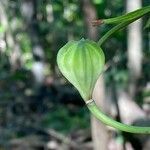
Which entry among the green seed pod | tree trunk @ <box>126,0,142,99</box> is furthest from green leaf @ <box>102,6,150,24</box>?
tree trunk @ <box>126,0,142,99</box>

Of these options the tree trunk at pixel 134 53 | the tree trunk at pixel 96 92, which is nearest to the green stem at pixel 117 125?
the tree trunk at pixel 96 92

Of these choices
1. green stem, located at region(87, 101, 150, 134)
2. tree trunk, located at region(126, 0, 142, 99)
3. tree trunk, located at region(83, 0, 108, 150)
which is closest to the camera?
green stem, located at region(87, 101, 150, 134)

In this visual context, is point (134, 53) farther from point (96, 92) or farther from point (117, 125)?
point (117, 125)

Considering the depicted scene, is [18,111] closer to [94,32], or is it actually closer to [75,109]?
A: [75,109]

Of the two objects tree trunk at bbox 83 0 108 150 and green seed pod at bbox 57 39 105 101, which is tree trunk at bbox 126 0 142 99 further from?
green seed pod at bbox 57 39 105 101

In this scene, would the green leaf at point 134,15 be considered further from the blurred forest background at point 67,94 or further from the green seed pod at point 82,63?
the blurred forest background at point 67,94

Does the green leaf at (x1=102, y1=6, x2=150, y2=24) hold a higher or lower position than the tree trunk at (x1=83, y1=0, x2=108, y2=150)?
higher

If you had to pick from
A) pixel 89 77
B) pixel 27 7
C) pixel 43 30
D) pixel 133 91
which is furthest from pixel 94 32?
pixel 43 30
